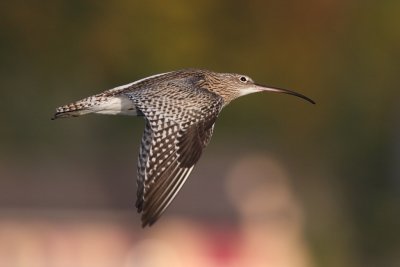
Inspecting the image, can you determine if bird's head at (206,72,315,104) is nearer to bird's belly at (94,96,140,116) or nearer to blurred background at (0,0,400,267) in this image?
bird's belly at (94,96,140,116)

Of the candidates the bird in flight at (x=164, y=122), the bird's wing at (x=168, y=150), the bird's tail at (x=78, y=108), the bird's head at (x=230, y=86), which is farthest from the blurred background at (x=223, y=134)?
the bird's wing at (x=168, y=150)

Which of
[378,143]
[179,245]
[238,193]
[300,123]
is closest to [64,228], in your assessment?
[179,245]

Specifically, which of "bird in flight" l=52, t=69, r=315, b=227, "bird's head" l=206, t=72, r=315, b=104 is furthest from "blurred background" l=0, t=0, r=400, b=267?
"bird in flight" l=52, t=69, r=315, b=227

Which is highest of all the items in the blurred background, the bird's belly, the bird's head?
the bird's belly

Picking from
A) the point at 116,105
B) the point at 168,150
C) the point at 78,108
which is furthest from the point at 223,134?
the point at 168,150

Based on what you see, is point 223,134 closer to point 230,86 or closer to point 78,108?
point 230,86

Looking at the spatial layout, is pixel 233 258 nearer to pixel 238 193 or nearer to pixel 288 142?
pixel 238 193

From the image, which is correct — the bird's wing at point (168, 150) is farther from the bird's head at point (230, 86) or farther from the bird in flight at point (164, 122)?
the bird's head at point (230, 86)
